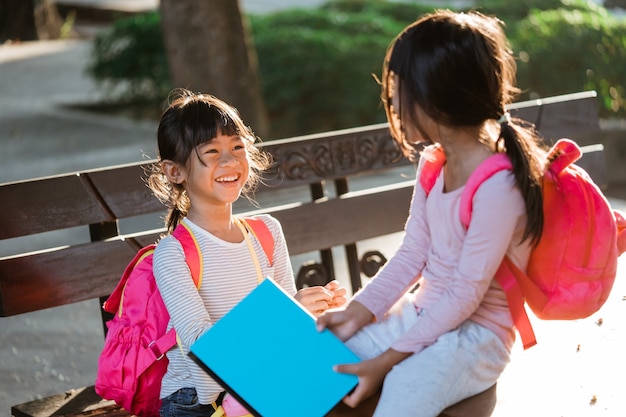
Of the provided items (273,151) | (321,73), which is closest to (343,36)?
(321,73)

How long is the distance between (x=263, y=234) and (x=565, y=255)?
1.10 metres

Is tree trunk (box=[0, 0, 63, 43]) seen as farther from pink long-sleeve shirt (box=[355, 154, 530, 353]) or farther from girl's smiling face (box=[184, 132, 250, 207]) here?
pink long-sleeve shirt (box=[355, 154, 530, 353])

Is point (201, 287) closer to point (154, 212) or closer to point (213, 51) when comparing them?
point (154, 212)

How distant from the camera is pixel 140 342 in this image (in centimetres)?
298

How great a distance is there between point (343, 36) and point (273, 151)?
7.89 metres

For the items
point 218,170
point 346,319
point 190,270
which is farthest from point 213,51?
point 346,319

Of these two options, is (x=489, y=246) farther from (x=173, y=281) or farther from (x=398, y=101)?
(x=173, y=281)

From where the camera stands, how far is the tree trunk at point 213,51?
30.0 ft

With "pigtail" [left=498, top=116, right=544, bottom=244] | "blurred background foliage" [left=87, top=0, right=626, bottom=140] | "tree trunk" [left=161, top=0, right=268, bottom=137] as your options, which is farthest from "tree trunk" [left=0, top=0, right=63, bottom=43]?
"pigtail" [left=498, top=116, right=544, bottom=244]

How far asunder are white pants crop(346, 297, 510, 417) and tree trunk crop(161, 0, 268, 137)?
713cm

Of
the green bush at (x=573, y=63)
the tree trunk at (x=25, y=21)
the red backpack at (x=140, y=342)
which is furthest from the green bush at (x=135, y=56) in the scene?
the red backpack at (x=140, y=342)

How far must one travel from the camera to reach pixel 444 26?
224 centimetres

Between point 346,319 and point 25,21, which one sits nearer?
point 346,319

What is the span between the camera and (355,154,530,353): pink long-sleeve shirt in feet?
7.23
